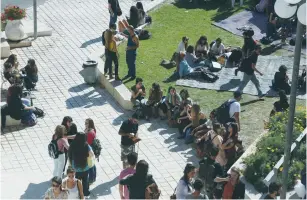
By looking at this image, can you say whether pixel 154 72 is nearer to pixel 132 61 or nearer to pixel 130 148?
pixel 132 61

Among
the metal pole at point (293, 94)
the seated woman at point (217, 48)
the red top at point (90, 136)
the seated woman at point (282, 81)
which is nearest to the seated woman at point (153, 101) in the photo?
the seated woman at point (282, 81)

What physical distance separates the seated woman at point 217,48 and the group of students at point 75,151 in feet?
24.9

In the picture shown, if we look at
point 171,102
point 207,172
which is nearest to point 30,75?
point 171,102

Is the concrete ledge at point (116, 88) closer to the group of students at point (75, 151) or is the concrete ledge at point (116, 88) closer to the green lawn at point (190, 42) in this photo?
the green lawn at point (190, 42)

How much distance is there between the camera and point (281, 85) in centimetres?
2097

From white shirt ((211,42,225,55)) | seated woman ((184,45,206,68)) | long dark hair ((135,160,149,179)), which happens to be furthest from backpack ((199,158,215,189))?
white shirt ((211,42,225,55))

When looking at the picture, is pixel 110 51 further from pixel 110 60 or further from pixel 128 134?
pixel 128 134

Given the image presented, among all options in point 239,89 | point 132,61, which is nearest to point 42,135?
point 132,61

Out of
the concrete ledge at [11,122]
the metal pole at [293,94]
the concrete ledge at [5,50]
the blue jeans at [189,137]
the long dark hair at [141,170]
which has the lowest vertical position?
the concrete ledge at [5,50]

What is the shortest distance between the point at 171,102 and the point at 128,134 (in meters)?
3.11

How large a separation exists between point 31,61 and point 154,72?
12.2ft

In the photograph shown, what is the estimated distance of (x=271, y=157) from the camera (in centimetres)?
1579

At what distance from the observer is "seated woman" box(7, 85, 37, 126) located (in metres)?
18.3

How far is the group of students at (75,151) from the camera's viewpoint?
14909mm
